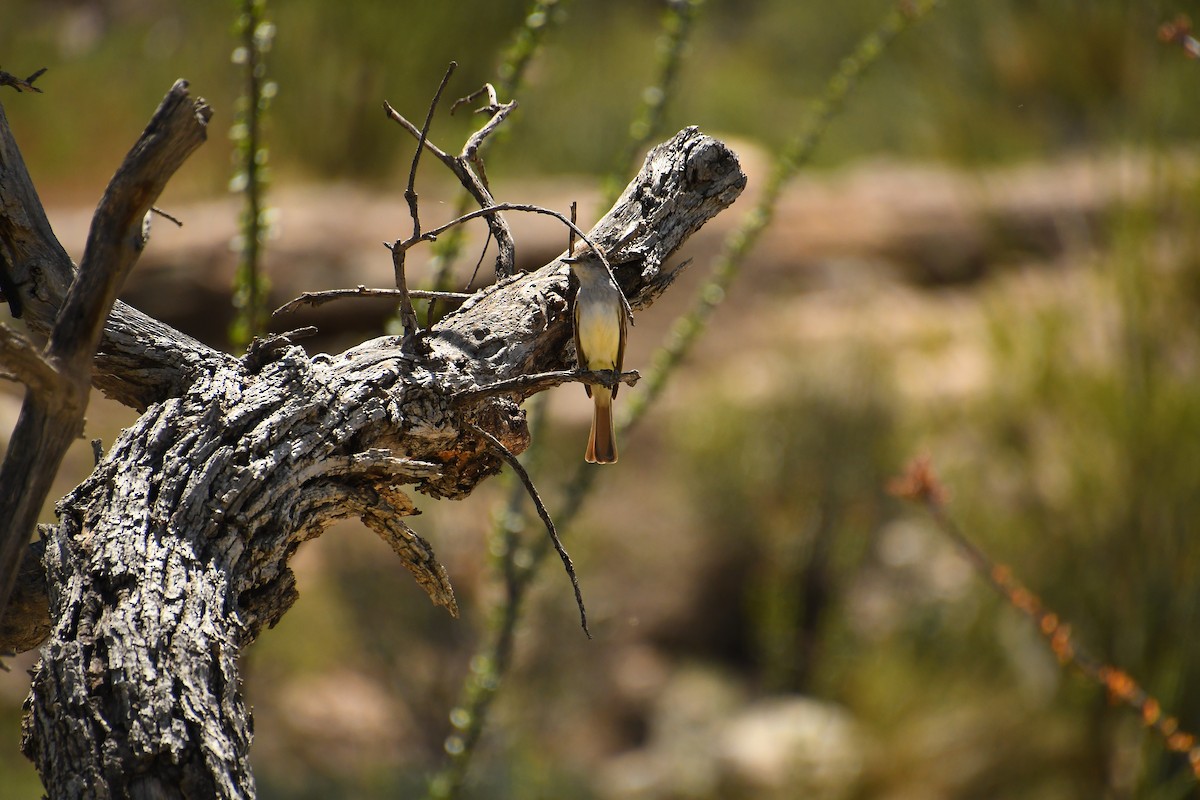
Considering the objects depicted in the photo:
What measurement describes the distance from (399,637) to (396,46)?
4.53m

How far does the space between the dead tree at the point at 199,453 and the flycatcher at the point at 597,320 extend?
0.03 meters

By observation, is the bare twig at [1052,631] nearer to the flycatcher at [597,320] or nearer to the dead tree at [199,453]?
the flycatcher at [597,320]

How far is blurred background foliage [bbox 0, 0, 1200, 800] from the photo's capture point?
13.0 feet

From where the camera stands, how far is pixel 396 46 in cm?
815

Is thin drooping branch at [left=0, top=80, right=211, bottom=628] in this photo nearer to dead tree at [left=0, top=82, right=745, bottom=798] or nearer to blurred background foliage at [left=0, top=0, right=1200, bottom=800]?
dead tree at [left=0, top=82, right=745, bottom=798]

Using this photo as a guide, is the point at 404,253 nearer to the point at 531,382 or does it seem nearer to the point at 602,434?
the point at 531,382

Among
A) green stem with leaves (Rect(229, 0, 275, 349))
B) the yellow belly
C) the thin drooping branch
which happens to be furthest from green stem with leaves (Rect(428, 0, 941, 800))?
the thin drooping branch

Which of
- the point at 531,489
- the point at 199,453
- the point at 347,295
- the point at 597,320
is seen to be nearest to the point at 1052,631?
the point at 597,320

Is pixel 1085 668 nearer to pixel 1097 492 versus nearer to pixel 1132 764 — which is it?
pixel 1097 492

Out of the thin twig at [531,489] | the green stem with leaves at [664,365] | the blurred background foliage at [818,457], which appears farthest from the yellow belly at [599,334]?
the blurred background foliage at [818,457]

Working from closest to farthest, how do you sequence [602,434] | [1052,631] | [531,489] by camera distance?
[531,489], [1052,631], [602,434]

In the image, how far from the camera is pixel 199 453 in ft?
3.63

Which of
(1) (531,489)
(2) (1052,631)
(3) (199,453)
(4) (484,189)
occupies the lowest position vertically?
(2) (1052,631)

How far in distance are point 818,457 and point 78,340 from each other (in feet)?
19.8
